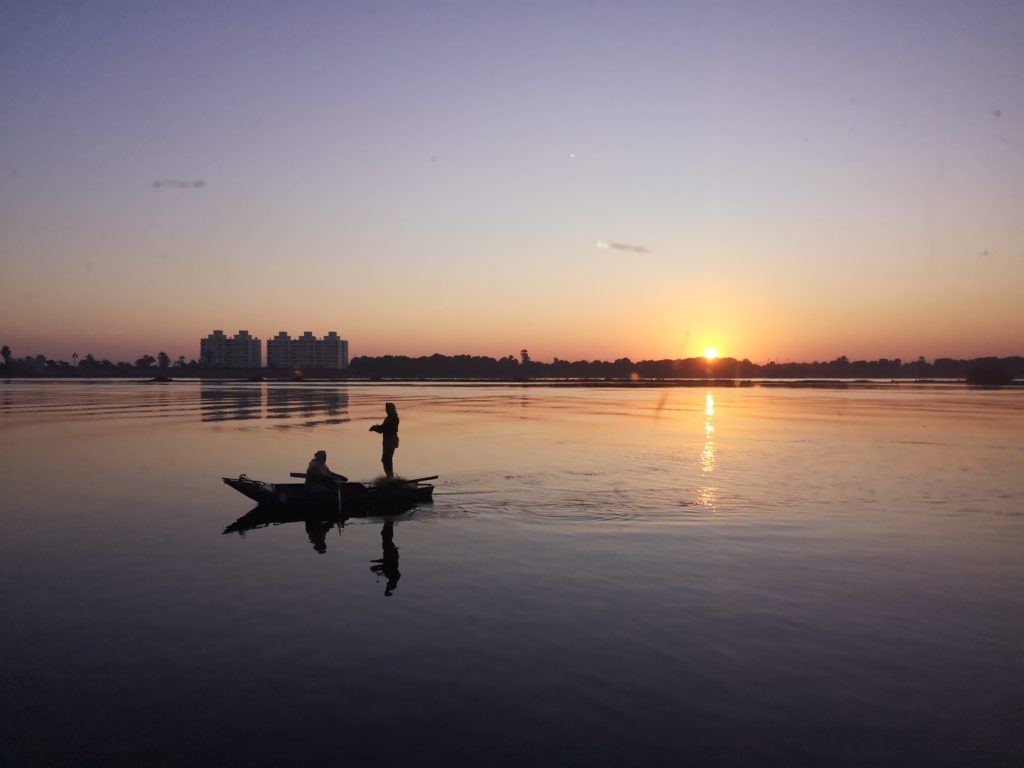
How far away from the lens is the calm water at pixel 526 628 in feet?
31.0

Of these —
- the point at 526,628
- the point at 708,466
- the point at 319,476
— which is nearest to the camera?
the point at 526,628

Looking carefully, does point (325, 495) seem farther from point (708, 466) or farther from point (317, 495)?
point (708, 466)

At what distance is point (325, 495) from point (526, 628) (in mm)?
11930

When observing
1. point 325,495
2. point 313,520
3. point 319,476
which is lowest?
point 313,520

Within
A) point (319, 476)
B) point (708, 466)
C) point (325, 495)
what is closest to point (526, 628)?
point (325, 495)

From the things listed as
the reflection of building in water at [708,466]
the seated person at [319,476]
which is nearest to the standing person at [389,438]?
the seated person at [319,476]

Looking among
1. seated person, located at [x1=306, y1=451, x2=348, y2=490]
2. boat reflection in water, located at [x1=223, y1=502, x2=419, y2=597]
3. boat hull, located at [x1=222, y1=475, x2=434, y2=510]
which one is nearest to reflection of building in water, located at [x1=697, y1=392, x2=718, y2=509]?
boat reflection in water, located at [x1=223, y1=502, x2=419, y2=597]

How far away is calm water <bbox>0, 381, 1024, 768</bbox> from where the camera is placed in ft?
31.0

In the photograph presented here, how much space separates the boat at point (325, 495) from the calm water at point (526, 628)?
38.6 inches

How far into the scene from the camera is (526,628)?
1336cm

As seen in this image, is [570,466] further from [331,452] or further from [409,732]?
[409,732]

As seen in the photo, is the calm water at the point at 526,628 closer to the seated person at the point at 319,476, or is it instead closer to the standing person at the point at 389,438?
the seated person at the point at 319,476

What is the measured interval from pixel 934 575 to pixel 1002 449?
34463mm

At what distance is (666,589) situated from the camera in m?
15.8
